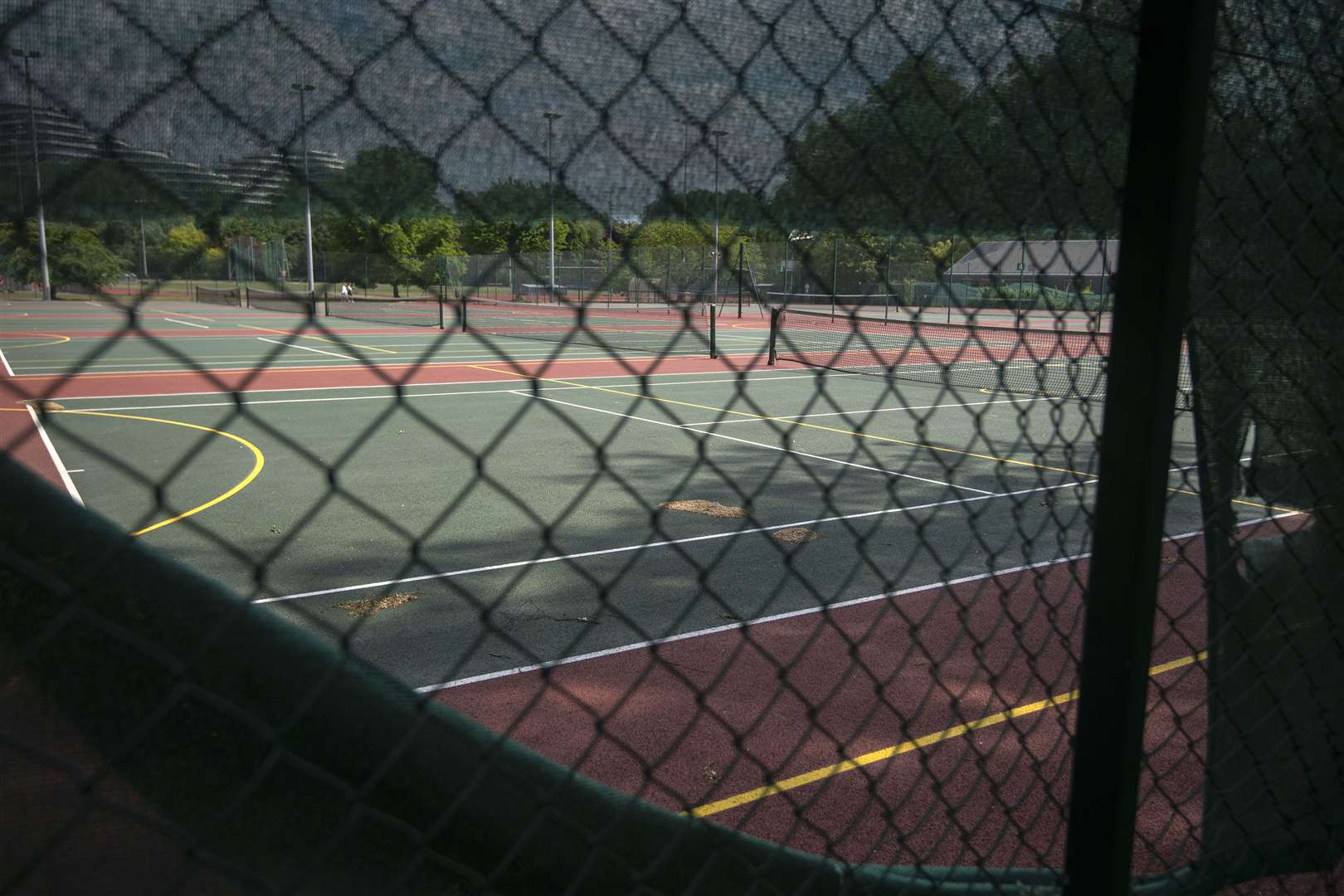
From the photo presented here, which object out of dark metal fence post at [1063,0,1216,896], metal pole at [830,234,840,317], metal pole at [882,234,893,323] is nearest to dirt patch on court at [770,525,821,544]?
metal pole at [882,234,893,323]

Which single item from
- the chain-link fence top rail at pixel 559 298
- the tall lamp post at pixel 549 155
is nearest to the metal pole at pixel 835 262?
the chain-link fence top rail at pixel 559 298

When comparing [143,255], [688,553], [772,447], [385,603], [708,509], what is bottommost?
[772,447]

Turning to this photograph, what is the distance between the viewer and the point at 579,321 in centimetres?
121

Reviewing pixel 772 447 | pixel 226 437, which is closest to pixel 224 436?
pixel 226 437

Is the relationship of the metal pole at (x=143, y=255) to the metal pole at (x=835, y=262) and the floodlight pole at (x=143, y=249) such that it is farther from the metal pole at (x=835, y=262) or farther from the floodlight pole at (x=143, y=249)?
the metal pole at (x=835, y=262)

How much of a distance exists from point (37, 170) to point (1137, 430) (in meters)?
1.39

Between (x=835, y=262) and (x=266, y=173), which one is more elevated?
(x=266, y=173)

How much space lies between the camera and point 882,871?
1.76m

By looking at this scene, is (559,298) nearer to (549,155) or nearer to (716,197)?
(549,155)

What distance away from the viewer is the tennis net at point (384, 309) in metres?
1.02

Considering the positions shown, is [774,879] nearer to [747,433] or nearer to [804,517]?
[804,517]

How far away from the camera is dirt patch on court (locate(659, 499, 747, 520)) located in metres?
9.48

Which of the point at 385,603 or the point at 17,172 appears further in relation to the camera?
the point at 385,603

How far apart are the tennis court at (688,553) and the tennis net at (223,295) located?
1.5 inches
